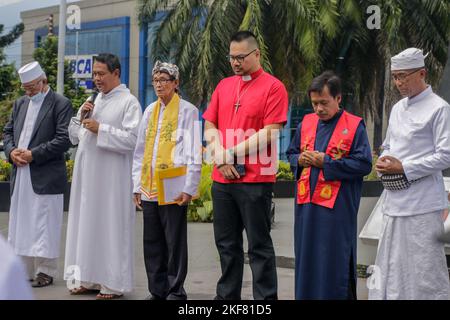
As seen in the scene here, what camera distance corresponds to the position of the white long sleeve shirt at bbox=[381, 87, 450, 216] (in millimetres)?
4309

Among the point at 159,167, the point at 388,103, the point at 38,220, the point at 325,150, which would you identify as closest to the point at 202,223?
the point at 38,220

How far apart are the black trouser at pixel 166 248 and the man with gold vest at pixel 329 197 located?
41.1 inches

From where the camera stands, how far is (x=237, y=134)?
484 centimetres

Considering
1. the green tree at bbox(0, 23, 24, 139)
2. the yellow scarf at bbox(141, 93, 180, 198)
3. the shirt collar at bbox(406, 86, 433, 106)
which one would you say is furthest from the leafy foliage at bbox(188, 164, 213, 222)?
the green tree at bbox(0, 23, 24, 139)

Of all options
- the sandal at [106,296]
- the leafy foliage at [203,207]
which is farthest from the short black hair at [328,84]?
the leafy foliage at [203,207]

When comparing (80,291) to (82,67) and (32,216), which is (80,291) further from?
(82,67)

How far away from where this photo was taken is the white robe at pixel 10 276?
1.15m

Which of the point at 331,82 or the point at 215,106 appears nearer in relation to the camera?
the point at 331,82

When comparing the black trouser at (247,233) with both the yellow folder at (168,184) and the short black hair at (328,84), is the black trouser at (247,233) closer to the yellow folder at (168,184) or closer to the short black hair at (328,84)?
the yellow folder at (168,184)

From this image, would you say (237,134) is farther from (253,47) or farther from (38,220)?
(38,220)

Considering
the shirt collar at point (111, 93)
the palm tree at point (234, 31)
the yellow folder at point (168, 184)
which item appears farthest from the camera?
the palm tree at point (234, 31)

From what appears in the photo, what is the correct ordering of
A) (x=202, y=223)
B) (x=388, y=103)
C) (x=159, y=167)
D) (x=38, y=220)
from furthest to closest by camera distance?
1. (x=388, y=103)
2. (x=202, y=223)
3. (x=38, y=220)
4. (x=159, y=167)

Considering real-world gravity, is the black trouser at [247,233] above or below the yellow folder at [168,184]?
below

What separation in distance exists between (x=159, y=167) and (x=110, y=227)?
720 mm
